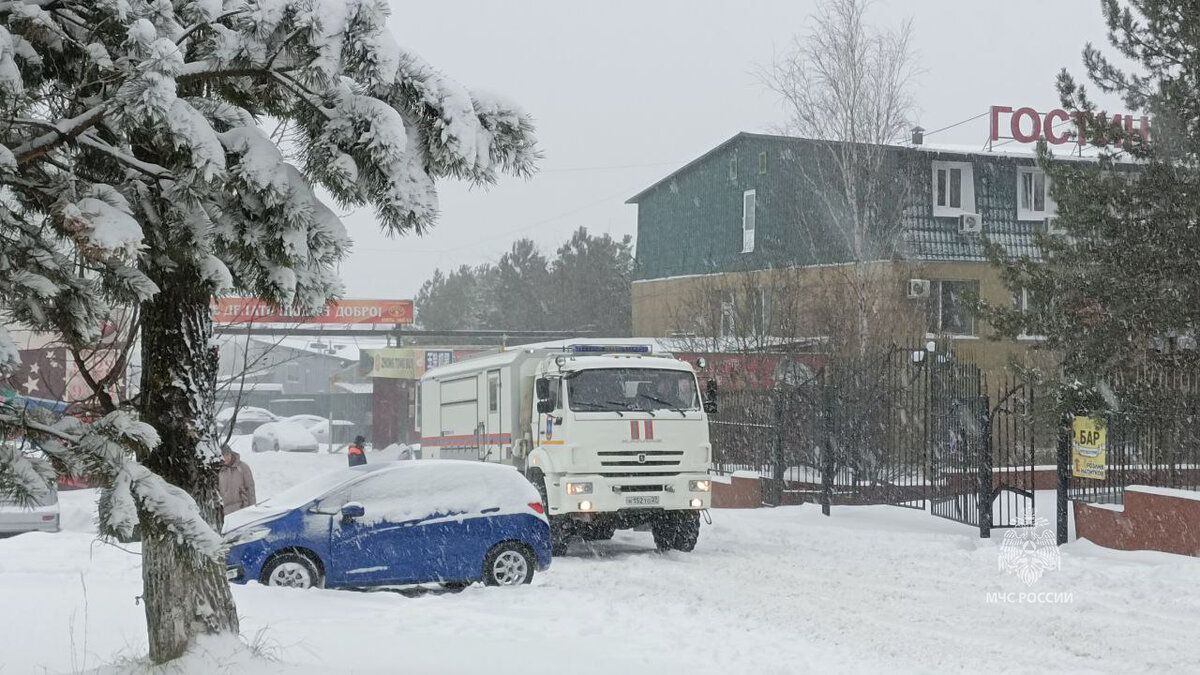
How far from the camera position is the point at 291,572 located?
41.5ft

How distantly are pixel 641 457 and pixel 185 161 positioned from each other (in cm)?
1114

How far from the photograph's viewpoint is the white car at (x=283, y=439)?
53.0m

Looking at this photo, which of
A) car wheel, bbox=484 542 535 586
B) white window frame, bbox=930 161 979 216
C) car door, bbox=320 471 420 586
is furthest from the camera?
white window frame, bbox=930 161 979 216

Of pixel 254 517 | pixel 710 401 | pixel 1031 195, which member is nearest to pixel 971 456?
pixel 710 401

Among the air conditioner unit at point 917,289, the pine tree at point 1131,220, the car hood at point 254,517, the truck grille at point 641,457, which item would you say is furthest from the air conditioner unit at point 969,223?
the car hood at point 254,517

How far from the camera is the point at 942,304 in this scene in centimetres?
3566

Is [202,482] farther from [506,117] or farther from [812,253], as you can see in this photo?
[812,253]

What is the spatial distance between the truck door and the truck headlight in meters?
2.35

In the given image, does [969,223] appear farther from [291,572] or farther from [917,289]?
[291,572]

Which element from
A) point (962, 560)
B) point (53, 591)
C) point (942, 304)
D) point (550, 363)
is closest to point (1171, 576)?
point (962, 560)

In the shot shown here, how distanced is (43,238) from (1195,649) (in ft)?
28.6

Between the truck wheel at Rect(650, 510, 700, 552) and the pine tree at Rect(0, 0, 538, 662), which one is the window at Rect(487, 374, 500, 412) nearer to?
the truck wheel at Rect(650, 510, 700, 552)

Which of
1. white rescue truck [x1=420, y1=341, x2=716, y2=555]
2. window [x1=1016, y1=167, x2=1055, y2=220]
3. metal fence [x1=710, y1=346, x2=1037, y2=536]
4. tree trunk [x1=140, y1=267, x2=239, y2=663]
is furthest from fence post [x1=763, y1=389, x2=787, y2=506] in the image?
window [x1=1016, y1=167, x2=1055, y2=220]

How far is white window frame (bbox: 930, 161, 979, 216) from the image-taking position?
120 feet
